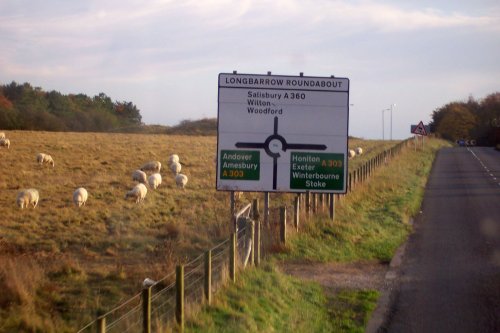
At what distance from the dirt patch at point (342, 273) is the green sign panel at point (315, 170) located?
248 centimetres

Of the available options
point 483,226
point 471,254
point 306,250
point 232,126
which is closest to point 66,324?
point 306,250

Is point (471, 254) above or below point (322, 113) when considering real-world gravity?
below

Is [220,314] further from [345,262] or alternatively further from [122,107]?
[122,107]

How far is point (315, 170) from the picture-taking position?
17.3 metres

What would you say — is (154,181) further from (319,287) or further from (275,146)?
(319,287)

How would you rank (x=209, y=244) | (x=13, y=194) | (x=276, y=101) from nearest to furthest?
(x=209, y=244), (x=276, y=101), (x=13, y=194)

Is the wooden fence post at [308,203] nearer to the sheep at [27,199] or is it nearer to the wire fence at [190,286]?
the wire fence at [190,286]

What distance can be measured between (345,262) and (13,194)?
12.0m

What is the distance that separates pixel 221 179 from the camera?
17.2 m

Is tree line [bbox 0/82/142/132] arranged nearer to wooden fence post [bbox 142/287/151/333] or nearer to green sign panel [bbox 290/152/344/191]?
green sign panel [bbox 290/152/344/191]

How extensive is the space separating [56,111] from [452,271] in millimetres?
92213

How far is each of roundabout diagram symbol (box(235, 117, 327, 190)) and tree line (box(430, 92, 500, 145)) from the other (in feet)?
348

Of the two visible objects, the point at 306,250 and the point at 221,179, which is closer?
the point at 306,250

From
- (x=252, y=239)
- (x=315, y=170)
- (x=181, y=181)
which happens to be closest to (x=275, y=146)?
(x=315, y=170)
